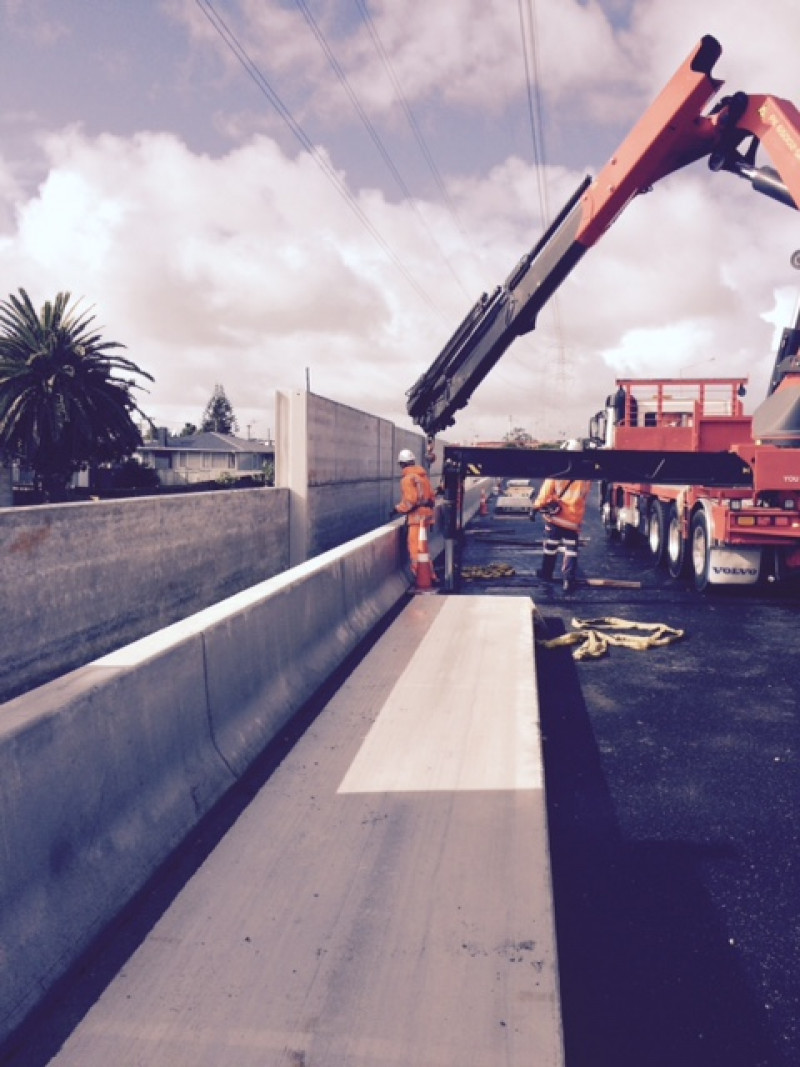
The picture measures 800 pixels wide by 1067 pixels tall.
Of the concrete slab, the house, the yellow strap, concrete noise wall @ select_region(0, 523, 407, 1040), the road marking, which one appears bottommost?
the yellow strap

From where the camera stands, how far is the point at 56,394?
45.9 meters

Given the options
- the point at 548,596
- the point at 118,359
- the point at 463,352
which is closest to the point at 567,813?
the point at 548,596

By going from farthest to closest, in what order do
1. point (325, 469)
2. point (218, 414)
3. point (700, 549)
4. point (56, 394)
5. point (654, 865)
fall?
point (218, 414) < point (56, 394) < point (700, 549) < point (325, 469) < point (654, 865)

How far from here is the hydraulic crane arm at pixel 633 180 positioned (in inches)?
427

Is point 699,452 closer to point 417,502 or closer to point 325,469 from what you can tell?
point 417,502

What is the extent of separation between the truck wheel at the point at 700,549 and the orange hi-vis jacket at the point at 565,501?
1586 mm

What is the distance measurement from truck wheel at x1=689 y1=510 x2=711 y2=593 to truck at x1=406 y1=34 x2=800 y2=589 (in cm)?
2

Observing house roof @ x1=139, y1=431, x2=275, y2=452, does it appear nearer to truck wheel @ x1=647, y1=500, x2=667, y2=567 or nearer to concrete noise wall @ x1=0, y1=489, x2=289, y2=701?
truck wheel @ x1=647, y1=500, x2=667, y2=567

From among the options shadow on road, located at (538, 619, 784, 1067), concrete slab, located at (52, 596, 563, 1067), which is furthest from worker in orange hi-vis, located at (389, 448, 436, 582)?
shadow on road, located at (538, 619, 784, 1067)

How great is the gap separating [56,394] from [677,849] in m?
46.4

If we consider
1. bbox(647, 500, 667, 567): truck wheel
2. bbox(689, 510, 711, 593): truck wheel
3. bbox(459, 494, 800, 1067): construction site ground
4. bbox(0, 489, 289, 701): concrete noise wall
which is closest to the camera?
bbox(459, 494, 800, 1067): construction site ground

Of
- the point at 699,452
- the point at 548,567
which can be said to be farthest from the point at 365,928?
the point at 548,567

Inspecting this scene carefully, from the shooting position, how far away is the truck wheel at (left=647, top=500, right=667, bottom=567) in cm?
1479

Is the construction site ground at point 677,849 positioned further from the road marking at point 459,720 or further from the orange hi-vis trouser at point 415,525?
the orange hi-vis trouser at point 415,525
